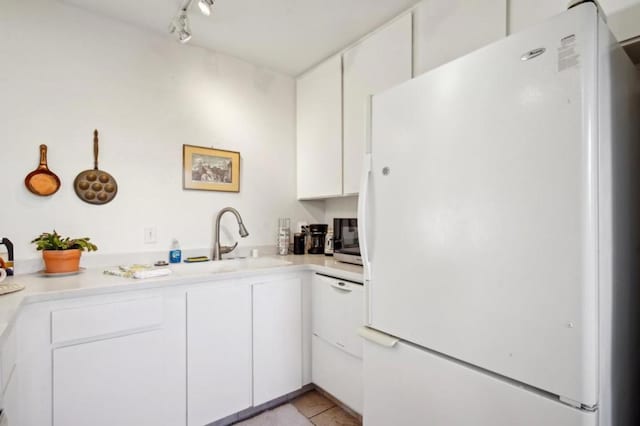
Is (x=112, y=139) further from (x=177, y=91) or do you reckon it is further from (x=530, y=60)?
(x=530, y=60)

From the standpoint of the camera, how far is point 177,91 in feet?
7.27

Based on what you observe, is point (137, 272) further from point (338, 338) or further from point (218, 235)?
point (338, 338)

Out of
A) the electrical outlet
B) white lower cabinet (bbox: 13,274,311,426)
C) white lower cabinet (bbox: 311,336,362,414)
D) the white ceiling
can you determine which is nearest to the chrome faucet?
the electrical outlet

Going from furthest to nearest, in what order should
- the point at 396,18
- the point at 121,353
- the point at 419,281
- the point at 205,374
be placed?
the point at 396,18
the point at 205,374
the point at 121,353
the point at 419,281

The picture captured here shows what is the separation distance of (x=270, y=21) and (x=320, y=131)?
2.69ft

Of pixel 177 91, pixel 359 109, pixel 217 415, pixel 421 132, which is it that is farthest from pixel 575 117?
pixel 177 91

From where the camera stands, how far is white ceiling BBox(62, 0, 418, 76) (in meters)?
1.86

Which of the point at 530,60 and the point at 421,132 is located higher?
the point at 530,60

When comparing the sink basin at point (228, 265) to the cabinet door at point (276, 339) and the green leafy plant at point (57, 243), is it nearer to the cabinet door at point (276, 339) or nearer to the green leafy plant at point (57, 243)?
the cabinet door at point (276, 339)

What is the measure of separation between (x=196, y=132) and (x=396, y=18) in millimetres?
1514

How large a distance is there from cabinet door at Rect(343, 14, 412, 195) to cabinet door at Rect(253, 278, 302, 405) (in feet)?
2.74

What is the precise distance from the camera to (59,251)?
1.65 m

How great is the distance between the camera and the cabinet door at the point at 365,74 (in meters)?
1.90

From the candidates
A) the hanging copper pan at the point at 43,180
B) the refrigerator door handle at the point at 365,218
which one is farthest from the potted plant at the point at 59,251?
the refrigerator door handle at the point at 365,218
